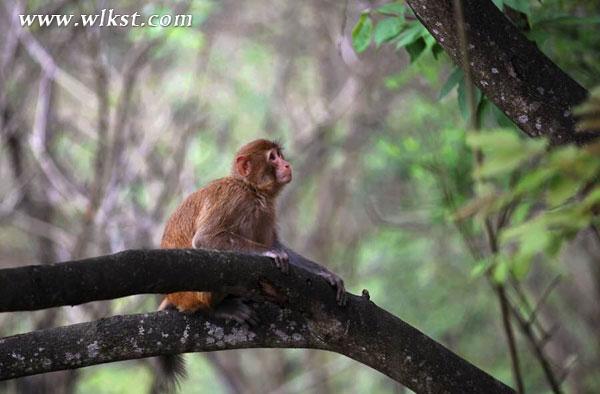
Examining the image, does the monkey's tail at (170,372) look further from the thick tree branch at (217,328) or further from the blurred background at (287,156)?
the blurred background at (287,156)

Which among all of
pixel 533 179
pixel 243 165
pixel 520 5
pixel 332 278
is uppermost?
pixel 243 165

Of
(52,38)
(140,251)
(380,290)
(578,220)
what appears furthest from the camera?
(380,290)

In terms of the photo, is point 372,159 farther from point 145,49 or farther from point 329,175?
point 145,49

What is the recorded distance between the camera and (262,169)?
628 cm

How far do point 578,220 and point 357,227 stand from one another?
14.0 meters

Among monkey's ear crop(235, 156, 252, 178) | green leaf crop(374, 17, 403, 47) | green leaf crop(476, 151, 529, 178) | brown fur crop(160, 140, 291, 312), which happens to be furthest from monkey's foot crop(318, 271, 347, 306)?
green leaf crop(476, 151, 529, 178)

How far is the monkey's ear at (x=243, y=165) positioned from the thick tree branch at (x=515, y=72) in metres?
2.26

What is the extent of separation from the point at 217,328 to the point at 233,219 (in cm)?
154

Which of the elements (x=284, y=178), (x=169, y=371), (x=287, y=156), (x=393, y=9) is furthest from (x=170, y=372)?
(x=287, y=156)

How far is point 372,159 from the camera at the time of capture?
15.0m

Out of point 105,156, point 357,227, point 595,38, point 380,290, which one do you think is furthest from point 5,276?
point 357,227

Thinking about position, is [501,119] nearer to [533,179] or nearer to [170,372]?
[170,372]

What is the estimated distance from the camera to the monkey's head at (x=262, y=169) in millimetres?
6262

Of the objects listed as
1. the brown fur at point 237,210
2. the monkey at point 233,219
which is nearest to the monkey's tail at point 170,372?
the monkey at point 233,219
